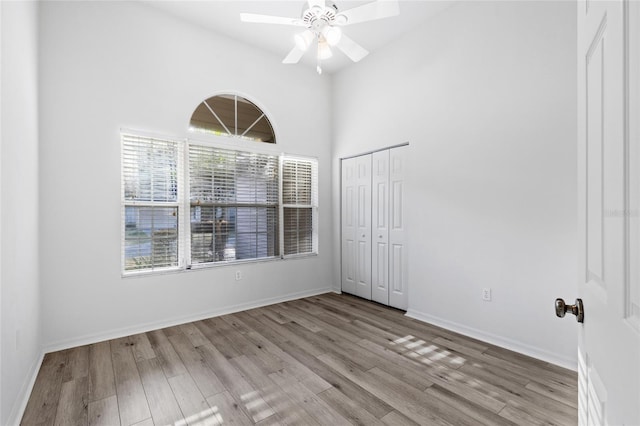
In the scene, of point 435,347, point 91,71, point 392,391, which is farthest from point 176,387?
point 91,71

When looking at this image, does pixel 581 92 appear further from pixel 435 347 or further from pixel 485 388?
pixel 435 347

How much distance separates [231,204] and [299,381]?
7.62ft

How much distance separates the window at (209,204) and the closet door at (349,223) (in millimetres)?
Answer: 454

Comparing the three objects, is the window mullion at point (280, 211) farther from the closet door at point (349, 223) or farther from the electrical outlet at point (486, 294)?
the electrical outlet at point (486, 294)

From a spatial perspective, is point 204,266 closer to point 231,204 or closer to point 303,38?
point 231,204

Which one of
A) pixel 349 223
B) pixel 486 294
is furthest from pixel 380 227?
pixel 486 294

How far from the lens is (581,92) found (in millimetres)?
958

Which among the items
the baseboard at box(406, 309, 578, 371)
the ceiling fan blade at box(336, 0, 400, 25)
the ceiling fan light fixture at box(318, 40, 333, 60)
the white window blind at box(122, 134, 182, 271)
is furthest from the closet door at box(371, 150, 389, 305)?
the white window blind at box(122, 134, 182, 271)

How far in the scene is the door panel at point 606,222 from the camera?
0.58 metres

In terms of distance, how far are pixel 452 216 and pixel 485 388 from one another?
5.38ft

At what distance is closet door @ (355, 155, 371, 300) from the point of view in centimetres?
430

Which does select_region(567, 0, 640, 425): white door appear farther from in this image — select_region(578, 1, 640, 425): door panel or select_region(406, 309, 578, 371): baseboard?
select_region(406, 309, 578, 371): baseboard

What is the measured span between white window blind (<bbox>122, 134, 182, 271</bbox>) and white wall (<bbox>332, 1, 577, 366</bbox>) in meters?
2.64

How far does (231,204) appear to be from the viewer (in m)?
3.90
